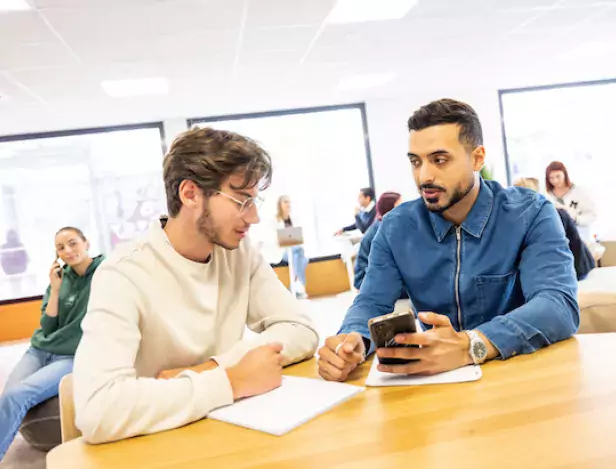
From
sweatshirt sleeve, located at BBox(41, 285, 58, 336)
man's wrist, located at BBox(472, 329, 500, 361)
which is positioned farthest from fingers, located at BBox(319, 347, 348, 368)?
sweatshirt sleeve, located at BBox(41, 285, 58, 336)

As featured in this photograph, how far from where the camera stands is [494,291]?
156cm

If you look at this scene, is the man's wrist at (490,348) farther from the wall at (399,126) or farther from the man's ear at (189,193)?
the wall at (399,126)

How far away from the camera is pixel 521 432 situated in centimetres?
86

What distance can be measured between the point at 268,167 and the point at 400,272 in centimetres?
52

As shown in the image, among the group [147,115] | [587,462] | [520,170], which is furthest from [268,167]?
[520,170]

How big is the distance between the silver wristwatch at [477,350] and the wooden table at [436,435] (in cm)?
7

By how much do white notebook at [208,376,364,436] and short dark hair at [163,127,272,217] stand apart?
55cm

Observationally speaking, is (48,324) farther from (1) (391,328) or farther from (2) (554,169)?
(2) (554,169)

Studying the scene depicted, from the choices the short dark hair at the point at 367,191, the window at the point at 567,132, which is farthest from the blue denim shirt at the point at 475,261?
the window at the point at 567,132

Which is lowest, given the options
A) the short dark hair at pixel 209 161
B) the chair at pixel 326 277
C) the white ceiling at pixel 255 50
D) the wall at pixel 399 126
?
the chair at pixel 326 277

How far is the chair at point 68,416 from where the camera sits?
1.20 m

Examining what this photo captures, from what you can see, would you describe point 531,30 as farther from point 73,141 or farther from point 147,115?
point 73,141

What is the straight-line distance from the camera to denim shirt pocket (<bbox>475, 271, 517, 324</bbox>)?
1.54 metres

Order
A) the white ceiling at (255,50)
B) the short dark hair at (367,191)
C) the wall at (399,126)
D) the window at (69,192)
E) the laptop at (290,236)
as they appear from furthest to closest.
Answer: the wall at (399,126), the short dark hair at (367,191), the window at (69,192), the laptop at (290,236), the white ceiling at (255,50)
